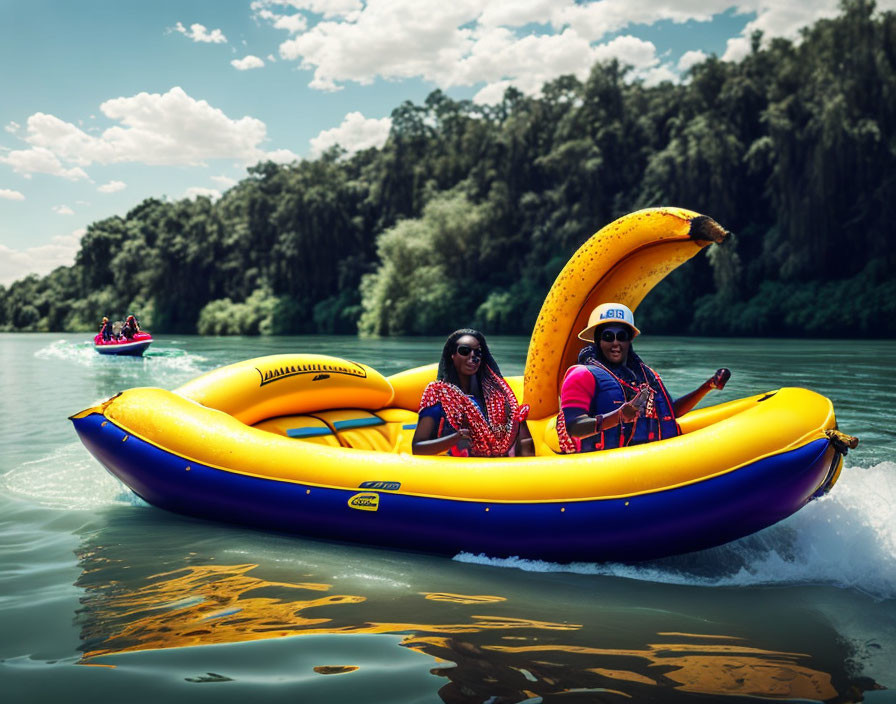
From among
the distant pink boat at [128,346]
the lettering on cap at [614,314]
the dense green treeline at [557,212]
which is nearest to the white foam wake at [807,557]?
the lettering on cap at [614,314]

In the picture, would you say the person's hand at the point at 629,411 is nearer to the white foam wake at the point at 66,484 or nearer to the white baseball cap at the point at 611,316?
the white baseball cap at the point at 611,316

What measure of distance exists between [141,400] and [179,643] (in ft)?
6.59

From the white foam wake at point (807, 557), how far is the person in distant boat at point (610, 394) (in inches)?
20.3

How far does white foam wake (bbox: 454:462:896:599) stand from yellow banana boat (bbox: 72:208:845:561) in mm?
87

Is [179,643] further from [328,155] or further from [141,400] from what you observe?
[328,155]

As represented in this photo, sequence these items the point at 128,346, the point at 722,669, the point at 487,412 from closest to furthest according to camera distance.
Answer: the point at 722,669
the point at 487,412
the point at 128,346

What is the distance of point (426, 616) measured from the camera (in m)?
2.65

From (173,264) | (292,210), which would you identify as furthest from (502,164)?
(173,264)

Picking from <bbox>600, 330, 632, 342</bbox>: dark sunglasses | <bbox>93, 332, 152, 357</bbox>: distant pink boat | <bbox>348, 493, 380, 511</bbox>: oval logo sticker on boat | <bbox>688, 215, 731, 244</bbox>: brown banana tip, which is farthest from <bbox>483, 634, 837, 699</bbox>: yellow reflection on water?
<bbox>93, 332, 152, 357</bbox>: distant pink boat

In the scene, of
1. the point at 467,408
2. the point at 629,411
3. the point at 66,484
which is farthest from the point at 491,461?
the point at 66,484

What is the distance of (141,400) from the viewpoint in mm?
4121

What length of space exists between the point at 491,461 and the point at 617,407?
0.57 metres

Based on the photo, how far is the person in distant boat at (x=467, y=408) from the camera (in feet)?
11.3

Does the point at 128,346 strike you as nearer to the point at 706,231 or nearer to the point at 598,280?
the point at 598,280
